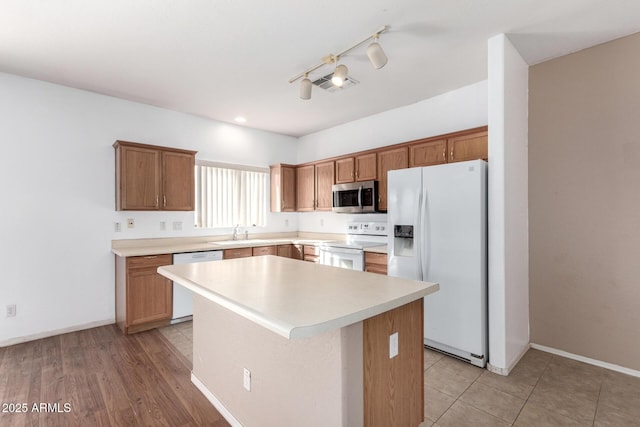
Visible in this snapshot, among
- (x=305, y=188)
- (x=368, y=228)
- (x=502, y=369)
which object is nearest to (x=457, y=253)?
(x=502, y=369)

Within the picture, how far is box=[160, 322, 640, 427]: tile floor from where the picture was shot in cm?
193

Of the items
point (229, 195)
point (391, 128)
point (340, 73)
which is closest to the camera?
point (340, 73)

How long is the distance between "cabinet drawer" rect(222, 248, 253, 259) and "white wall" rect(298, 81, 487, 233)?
56.4 inches

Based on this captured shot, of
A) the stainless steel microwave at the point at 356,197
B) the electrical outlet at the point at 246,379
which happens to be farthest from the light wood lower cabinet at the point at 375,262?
the electrical outlet at the point at 246,379

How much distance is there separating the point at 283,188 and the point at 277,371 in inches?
149

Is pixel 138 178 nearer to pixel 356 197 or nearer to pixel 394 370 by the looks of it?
pixel 356 197

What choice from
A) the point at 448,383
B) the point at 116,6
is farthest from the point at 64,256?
the point at 448,383

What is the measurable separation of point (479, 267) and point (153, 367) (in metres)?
2.90

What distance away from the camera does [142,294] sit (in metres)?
3.36

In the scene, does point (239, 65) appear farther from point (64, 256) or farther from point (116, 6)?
point (64, 256)

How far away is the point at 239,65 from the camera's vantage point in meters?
2.90

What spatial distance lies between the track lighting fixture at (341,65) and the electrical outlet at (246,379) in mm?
2083

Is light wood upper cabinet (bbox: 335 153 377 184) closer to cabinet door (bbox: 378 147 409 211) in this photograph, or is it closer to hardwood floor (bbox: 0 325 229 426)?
cabinet door (bbox: 378 147 409 211)

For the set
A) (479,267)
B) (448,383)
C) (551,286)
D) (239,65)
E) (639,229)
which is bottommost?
(448,383)
